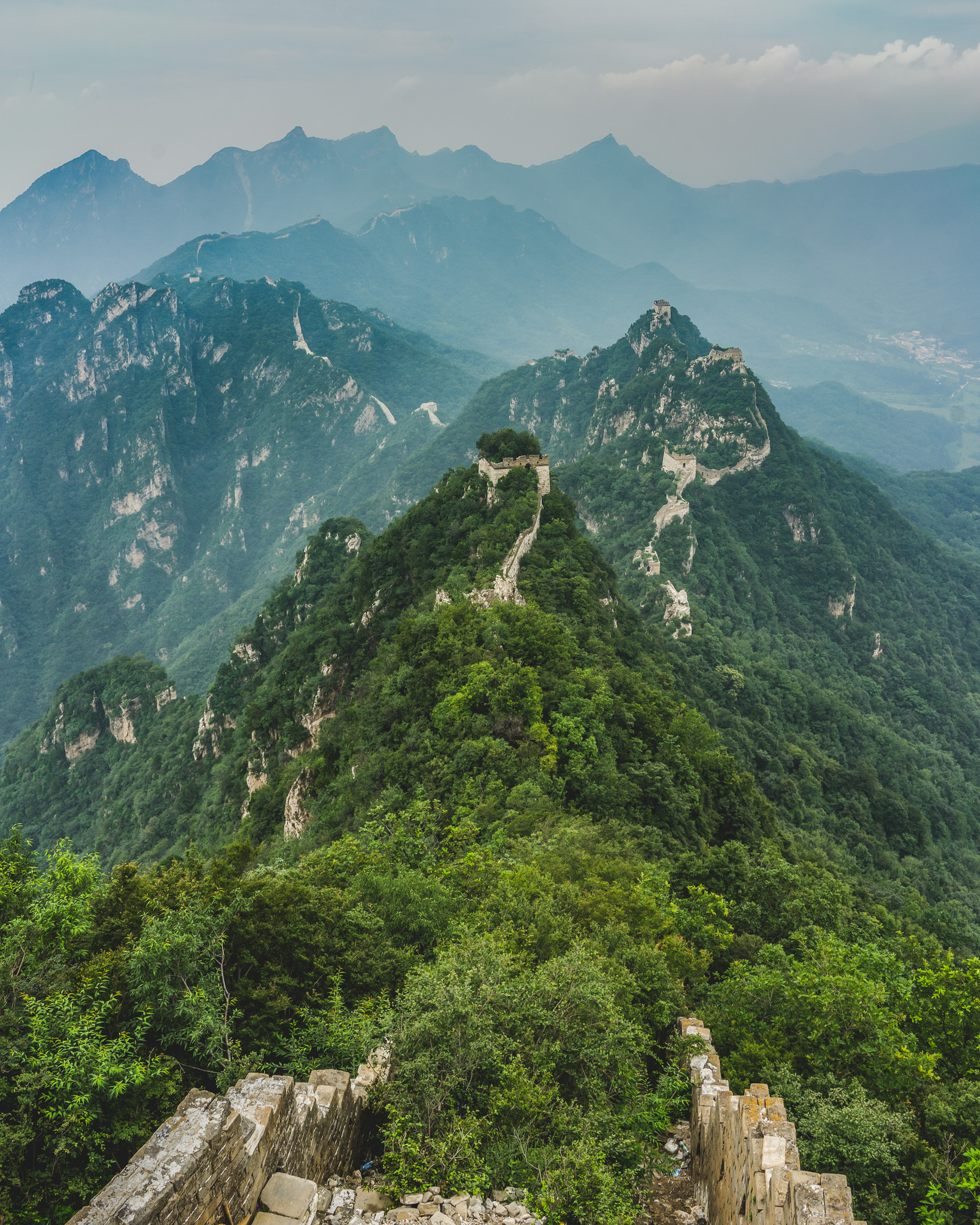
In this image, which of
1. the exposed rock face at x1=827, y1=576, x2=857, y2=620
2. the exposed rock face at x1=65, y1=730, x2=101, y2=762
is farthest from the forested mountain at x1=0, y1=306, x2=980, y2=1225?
the exposed rock face at x1=65, y1=730, x2=101, y2=762

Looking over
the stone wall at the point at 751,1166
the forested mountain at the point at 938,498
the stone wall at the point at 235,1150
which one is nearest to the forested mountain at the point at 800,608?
the stone wall at the point at 751,1166

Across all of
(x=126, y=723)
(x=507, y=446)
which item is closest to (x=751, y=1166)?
(x=507, y=446)

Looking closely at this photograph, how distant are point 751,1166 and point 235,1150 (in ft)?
21.4

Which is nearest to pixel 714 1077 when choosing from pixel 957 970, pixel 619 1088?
pixel 619 1088

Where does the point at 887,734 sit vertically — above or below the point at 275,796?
below

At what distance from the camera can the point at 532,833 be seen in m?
20.2

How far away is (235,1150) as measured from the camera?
26.6ft

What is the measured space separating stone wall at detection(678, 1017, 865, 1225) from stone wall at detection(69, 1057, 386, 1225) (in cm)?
522

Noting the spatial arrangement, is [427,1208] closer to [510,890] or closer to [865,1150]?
[865,1150]

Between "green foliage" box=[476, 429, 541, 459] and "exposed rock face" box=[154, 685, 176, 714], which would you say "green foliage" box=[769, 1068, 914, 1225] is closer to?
"green foliage" box=[476, 429, 541, 459]

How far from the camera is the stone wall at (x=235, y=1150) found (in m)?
7.22

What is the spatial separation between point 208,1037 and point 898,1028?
12761 millimetres

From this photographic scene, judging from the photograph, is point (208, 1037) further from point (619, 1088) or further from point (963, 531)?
point (963, 531)

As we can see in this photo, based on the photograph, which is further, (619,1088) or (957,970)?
(957,970)
